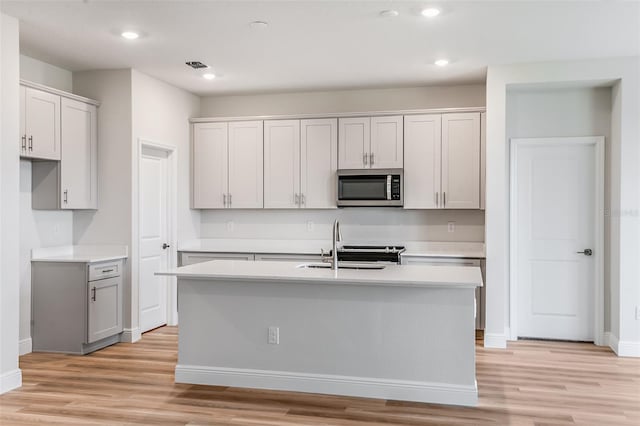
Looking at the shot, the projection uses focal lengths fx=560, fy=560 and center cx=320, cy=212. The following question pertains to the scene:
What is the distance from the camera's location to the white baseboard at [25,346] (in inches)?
190

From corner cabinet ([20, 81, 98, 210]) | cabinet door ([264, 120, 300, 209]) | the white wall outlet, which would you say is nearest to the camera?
the white wall outlet

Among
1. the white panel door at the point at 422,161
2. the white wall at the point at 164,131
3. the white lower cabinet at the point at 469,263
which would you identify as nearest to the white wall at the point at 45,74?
the white wall at the point at 164,131

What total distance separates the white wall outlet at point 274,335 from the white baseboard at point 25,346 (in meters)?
2.40

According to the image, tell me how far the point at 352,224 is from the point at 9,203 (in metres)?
3.56

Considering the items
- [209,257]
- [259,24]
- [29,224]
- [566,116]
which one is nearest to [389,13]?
[259,24]

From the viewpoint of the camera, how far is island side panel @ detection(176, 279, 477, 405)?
12.1 feet

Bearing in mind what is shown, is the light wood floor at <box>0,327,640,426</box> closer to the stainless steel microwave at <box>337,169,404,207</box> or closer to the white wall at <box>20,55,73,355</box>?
the white wall at <box>20,55,73,355</box>

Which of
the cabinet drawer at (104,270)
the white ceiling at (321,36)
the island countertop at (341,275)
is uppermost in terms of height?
the white ceiling at (321,36)

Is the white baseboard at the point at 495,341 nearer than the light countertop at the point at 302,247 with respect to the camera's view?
Yes

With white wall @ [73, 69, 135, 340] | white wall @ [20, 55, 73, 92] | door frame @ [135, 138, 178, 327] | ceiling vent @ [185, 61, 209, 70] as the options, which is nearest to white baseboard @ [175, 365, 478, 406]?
white wall @ [73, 69, 135, 340]

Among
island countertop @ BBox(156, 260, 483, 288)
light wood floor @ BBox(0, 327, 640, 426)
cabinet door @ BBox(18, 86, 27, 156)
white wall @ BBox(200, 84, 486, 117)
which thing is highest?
white wall @ BBox(200, 84, 486, 117)

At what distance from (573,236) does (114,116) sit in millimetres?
4629

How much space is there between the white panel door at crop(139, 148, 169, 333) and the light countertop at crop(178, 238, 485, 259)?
0.36 metres

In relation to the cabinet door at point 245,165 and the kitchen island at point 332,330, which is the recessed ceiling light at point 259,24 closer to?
the kitchen island at point 332,330
